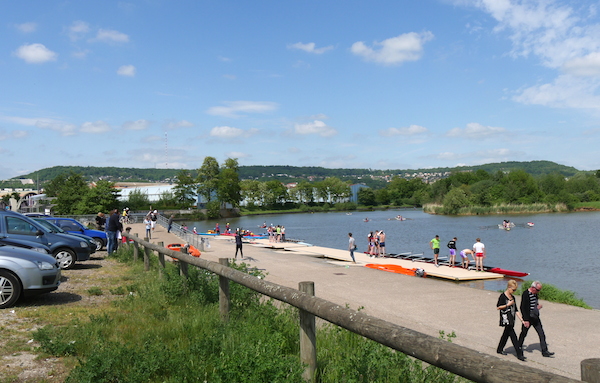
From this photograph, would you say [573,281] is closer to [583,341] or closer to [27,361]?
[583,341]

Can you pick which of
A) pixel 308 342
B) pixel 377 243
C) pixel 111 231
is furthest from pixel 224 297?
pixel 377 243

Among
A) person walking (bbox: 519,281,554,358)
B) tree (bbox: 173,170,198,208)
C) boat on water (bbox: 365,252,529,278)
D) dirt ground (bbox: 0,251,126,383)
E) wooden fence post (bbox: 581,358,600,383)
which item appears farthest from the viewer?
tree (bbox: 173,170,198,208)

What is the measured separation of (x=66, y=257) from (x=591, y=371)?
14472 mm

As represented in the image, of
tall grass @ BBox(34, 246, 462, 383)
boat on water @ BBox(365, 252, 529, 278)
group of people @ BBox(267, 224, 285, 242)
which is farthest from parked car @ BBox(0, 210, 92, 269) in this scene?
group of people @ BBox(267, 224, 285, 242)

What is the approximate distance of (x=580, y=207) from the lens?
10994cm

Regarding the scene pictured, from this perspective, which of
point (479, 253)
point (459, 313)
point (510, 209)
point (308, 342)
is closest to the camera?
point (308, 342)

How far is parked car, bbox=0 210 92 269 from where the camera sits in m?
13.3

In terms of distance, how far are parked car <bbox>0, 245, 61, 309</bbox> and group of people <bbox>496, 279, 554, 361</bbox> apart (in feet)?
27.1

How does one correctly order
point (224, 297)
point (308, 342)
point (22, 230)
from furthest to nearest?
1. point (22, 230)
2. point (224, 297)
3. point (308, 342)

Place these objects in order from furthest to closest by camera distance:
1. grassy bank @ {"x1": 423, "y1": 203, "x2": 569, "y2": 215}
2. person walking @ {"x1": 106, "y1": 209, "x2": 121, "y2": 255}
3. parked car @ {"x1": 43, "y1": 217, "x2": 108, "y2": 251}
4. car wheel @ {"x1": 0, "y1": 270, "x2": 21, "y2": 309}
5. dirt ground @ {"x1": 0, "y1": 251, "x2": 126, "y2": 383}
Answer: grassy bank @ {"x1": 423, "y1": 203, "x2": 569, "y2": 215}
parked car @ {"x1": 43, "y1": 217, "x2": 108, "y2": 251}
person walking @ {"x1": 106, "y1": 209, "x2": 121, "y2": 255}
car wheel @ {"x1": 0, "y1": 270, "x2": 21, "y2": 309}
dirt ground @ {"x1": 0, "y1": 251, "x2": 126, "y2": 383}

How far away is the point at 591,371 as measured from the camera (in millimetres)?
2305

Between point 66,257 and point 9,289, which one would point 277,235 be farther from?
point 9,289

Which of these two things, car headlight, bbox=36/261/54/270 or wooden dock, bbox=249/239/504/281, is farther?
wooden dock, bbox=249/239/504/281

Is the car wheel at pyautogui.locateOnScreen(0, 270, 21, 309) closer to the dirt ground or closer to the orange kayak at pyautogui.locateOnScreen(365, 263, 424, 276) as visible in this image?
the dirt ground
